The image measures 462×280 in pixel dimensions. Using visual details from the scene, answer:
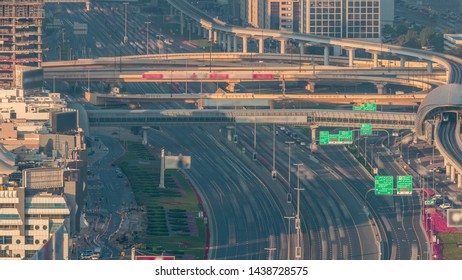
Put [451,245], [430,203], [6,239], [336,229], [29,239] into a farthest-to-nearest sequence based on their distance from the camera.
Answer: [430,203], [336,229], [451,245], [29,239], [6,239]

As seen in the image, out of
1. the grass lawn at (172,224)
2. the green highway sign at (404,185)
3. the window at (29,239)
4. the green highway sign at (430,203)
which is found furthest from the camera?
the green highway sign at (430,203)

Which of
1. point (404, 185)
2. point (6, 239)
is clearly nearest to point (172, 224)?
point (404, 185)

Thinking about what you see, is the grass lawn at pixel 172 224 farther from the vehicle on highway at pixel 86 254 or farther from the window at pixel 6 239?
the window at pixel 6 239

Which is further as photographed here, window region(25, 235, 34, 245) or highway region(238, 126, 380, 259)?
highway region(238, 126, 380, 259)

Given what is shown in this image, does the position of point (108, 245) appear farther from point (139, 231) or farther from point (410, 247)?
point (410, 247)

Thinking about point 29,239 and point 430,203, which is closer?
point 29,239

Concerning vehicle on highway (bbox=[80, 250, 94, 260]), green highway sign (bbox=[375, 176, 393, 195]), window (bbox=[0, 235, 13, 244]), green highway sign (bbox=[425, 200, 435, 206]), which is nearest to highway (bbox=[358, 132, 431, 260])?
green highway sign (bbox=[425, 200, 435, 206])

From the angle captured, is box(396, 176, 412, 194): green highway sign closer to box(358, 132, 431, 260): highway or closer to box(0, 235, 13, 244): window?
box(358, 132, 431, 260): highway

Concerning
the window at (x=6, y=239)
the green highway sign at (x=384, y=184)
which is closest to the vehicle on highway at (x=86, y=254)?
the window at (x=6, y=239)

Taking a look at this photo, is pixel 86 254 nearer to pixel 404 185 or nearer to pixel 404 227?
pixel 404 227

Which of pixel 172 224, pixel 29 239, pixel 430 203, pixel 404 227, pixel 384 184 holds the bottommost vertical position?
pixel 404 227
